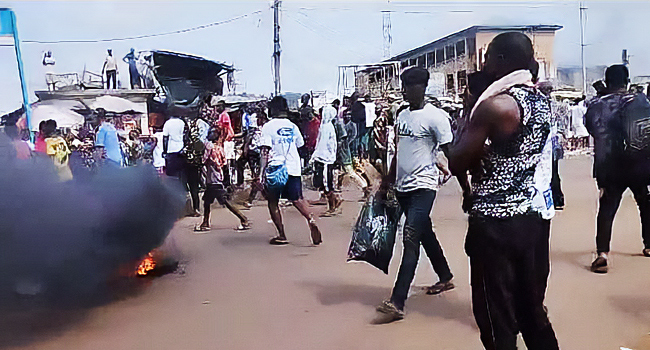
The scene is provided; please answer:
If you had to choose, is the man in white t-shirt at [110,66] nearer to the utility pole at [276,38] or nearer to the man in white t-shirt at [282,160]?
the utility pole at [276,38]

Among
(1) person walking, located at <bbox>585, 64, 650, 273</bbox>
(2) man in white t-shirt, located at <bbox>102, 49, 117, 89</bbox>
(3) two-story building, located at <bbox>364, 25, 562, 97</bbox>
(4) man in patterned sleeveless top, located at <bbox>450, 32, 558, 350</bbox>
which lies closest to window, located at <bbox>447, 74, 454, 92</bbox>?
(3) two-story building, located at <bbox>364, 25, 562, 97</bbox>

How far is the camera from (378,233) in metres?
3.72

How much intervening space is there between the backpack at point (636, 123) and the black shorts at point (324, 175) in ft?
11.4

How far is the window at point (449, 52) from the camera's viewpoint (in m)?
3.87

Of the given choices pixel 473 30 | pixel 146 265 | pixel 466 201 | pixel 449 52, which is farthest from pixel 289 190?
pixel 466 201

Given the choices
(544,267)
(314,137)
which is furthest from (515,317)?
(314,137)

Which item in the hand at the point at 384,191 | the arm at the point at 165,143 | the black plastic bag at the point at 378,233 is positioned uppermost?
the arm at the point at 165,143

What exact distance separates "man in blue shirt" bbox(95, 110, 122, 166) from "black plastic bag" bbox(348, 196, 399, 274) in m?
2.39

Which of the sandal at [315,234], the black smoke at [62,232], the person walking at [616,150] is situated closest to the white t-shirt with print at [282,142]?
the sandal at [315,234]

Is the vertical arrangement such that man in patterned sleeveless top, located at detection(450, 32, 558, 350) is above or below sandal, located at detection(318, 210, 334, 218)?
above

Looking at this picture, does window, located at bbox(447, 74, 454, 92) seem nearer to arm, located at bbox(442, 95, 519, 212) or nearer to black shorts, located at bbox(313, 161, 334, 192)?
arm, located at bbox(442, 95, 519, 212)

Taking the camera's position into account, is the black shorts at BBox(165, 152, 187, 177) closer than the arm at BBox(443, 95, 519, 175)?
No

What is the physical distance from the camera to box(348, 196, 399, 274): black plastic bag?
3.71 m

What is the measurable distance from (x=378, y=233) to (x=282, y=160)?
1.74 metres
